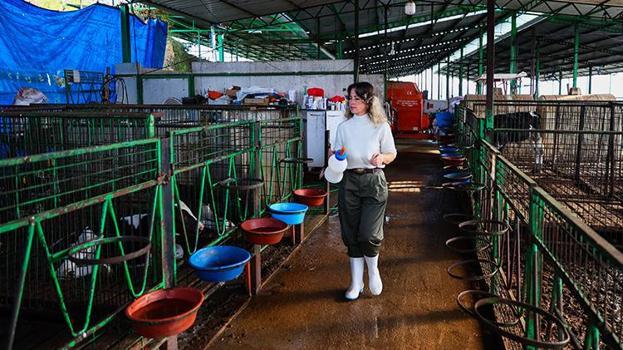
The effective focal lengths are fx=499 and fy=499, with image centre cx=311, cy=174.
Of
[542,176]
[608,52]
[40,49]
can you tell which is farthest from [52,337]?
[608,52]

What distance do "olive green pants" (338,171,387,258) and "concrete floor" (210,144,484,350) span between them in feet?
1.62

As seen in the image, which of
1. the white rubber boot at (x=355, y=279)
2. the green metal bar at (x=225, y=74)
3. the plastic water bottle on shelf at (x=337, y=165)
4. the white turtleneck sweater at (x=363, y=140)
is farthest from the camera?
the green metal bar at (x=225, y=74)

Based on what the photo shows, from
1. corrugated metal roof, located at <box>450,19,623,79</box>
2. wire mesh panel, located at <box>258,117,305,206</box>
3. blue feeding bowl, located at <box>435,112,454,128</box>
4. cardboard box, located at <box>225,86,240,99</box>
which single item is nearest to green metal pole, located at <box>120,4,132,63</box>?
cardboard box, located at <box>225,86,240,99</box>

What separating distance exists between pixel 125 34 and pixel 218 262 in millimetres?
10438

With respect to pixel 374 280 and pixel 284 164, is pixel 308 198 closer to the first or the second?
pixel 284 164

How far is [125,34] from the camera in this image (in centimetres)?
1242

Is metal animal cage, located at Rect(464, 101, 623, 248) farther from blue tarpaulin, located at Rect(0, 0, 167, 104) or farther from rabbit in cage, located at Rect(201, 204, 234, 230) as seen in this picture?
blue tarpaulin, located at Rect(0, 0, 167, 104)

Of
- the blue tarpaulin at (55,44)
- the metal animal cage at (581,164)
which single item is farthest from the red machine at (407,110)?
the metal animal cage at (581,164)

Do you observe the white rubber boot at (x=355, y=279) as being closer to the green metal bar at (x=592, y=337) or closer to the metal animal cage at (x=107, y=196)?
the metal animal cage at (x=107, y=196)

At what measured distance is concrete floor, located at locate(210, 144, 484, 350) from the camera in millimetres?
3627

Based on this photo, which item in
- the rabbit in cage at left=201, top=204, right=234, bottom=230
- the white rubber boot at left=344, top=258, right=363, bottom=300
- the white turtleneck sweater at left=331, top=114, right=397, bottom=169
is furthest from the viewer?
the rabbit in cage at left=201, top=204, right=234, bottom=230

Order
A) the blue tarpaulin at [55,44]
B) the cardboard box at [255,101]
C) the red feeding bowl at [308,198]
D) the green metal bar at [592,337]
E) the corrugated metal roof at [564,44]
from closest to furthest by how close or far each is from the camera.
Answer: the green metal bar at [592,337], the red feeding bowl at [308,198], the blue tarpaulin at [55,44], the cardboard box at [255,101], the corrugated metal roof at [564,44]

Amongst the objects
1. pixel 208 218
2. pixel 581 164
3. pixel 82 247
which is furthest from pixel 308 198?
pixel 581 164

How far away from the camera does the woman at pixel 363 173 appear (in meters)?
4.14
